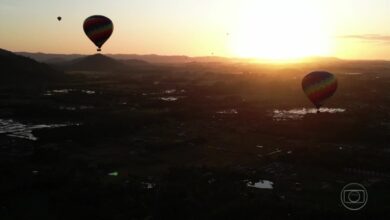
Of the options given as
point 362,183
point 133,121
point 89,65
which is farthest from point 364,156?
point 89,65

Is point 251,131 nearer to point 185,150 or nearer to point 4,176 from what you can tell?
point 185,150

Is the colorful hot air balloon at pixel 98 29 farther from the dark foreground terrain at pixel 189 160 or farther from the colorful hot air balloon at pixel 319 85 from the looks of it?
the colorful hot air balloon at pixel 319 85

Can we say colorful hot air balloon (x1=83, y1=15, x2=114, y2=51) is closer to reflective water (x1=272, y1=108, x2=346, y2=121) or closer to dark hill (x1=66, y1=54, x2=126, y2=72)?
reflective water (x1=272, y1=108, x2=346, y2=121)

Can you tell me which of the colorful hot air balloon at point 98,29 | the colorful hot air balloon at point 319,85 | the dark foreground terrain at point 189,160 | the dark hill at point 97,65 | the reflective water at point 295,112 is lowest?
the dark hill at point 97,65

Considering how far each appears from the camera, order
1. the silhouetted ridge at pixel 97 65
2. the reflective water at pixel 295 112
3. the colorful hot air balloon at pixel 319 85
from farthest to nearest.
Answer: the silhouetted ridge at pixel 97 65
the reflective water at pixel 295 112
the colorful hot air balloon at pixel 319 85

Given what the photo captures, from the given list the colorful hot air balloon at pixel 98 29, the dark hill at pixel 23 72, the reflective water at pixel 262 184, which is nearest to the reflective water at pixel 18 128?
the colorful hot air balloon at pixel 98 29

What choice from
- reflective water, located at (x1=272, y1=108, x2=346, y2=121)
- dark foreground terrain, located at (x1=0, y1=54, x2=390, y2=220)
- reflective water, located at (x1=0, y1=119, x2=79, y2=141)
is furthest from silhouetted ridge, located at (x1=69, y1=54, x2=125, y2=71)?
reflective water, located at (x1=0, y1=119, x2=79, y2=141)

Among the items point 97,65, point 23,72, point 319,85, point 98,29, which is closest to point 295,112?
point 319,85
